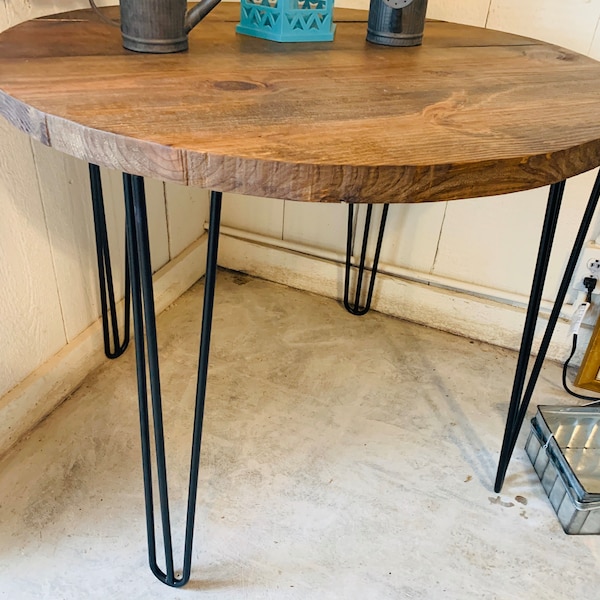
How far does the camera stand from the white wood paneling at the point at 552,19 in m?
1.13

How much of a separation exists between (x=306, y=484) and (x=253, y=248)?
0.74 metres

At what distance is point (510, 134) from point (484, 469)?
0.74 meters

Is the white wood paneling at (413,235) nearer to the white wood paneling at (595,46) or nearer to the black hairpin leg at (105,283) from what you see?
the white wood paneling at (595,46)

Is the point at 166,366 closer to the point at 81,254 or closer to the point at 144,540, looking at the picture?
the point at 81,254

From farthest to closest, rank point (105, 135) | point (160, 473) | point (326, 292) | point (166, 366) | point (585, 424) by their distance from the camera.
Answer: point (326, 292), point (166, 366), point (585, 424), point (160, 473), point (105, 135)

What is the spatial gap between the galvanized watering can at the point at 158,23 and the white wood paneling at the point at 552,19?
695 millimetres

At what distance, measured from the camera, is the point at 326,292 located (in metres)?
1.59

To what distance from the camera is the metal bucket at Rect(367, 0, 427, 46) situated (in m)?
0.94

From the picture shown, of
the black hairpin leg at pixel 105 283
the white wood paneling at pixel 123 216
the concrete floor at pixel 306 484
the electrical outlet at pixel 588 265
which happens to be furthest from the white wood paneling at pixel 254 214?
the electrical outlet at pixel 588 265

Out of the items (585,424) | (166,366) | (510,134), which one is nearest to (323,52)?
(510,134)

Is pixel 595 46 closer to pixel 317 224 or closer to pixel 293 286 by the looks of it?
pixel 317 224

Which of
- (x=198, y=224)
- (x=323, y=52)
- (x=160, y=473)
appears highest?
(x=323, y=52)

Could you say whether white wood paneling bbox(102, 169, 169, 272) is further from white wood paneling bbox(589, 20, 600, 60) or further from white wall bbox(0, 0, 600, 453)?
white wood paneling bbox(589, 20, 600, 60)

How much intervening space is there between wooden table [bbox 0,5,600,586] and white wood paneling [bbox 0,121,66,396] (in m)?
0.22
